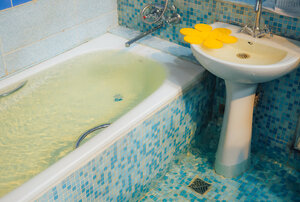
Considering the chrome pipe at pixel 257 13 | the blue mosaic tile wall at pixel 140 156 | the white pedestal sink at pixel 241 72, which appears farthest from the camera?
the chrome pipe at pixel 257 13

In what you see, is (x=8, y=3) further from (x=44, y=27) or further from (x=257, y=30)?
(x=257, y=30)

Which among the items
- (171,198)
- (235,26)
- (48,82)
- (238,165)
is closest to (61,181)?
(171,198)

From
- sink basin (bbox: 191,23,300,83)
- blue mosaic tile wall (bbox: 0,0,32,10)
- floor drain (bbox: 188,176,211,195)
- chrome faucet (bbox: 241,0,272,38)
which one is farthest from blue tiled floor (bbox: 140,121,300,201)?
blue mosaic tile wall (bbox: 0,0,32,10)

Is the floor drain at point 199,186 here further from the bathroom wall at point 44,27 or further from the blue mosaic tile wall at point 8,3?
the blue mosaic tile wall at point 8,3

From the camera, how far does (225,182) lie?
7.02 ft

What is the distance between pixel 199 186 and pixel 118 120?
0.69 metres

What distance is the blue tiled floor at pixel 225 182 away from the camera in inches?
80.3

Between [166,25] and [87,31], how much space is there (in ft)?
1.77

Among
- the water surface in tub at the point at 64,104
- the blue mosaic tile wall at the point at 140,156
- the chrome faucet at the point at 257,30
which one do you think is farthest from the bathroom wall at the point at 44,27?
the chrome faucet at the point at 257,30

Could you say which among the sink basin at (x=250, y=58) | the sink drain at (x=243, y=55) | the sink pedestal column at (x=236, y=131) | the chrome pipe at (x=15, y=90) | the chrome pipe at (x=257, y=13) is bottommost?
the sink pedestal column at (x=236, y=131)

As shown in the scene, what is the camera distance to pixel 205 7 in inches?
85.8

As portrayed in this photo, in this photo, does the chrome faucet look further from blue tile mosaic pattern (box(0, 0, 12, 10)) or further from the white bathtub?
blue tile mosaic pattern (box(0, 0, 12, 10))

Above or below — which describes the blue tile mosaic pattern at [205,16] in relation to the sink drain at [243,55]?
above

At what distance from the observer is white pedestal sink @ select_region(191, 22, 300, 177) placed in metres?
1.69
